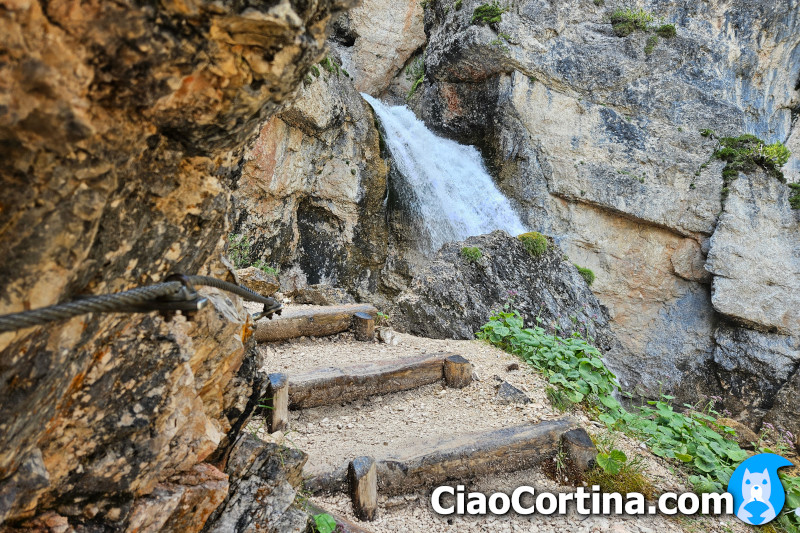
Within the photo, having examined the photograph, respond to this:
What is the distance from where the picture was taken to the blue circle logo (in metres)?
3.93

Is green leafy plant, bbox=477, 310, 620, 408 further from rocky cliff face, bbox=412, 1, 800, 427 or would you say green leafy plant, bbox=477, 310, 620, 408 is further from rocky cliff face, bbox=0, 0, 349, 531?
rocky cliff face, bbox=412, 1, 800, 427

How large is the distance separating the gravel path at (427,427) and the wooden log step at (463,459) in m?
0.08

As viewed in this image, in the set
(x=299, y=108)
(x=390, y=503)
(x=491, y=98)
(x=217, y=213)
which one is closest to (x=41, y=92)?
(x=217, y=213)

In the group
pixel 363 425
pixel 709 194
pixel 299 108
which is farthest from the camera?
pixel 709 194

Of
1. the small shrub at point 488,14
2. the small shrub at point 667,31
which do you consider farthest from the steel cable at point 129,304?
the small shrub at point 667,31

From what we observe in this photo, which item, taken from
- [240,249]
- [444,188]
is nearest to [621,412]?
[240,249]

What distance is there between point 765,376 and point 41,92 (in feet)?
55.0

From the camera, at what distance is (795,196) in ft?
44.9

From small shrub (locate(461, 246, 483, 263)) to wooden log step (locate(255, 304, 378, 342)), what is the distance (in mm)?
2785

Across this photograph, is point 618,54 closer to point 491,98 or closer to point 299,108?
point 491,98

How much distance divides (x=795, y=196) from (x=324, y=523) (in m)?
16.6

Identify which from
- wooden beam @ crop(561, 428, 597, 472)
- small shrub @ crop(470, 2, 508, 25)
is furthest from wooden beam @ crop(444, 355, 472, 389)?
small shrub @ crop(470, 2, 508, 25)

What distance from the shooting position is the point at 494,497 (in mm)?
3596

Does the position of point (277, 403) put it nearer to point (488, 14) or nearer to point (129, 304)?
point (129, 304)
